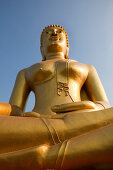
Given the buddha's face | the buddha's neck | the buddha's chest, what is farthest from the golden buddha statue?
the buddha's face

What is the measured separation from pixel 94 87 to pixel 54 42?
3.84ft

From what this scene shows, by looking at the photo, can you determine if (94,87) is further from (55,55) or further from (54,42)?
(54,42)

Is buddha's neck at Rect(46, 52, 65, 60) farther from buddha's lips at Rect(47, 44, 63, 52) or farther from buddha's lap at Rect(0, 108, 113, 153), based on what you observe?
buddha's lap at Rect(0, 108, 113, 153)

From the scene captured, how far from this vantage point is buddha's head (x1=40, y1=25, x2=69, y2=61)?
4.16 metres

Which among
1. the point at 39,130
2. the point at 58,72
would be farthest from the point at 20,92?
the point at 39,130

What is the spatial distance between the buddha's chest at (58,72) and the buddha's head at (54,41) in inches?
24.0

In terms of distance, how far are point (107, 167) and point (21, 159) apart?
61 centimetres

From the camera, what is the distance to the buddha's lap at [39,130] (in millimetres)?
1753

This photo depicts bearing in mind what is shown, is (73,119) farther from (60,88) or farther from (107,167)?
(60,88)

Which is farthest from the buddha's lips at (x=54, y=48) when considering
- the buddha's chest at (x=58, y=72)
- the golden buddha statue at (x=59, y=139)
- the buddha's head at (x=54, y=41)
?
the golden buddha statue at (x=59, y=139)

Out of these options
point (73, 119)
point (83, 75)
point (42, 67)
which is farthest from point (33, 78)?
point (73, 119)

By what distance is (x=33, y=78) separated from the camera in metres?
3.59

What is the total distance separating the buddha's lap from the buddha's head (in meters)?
→ 2.44

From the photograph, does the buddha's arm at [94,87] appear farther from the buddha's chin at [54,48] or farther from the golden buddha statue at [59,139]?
the buddha's chin at [54,48]
